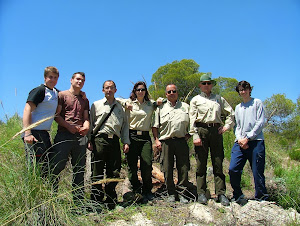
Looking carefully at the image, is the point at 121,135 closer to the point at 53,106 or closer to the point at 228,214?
the point at 53,106

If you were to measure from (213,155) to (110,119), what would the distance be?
6.32 ft

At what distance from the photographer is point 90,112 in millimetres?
4250

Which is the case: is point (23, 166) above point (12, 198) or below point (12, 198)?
above

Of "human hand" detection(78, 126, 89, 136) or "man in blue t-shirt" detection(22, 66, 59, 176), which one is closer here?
"man in blue t-shirt" detection(22, 66, 59, 176)

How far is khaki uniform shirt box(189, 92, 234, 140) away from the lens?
168 inches

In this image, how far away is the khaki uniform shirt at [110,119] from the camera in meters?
4.09

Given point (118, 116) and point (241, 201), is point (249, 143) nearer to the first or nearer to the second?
point (241, 201)

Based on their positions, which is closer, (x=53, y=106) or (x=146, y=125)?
(x=53, y=106)

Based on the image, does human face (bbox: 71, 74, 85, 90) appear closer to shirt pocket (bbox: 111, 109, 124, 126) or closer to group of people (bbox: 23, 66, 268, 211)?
group of people (bbox: 23, 66, 268, 211)

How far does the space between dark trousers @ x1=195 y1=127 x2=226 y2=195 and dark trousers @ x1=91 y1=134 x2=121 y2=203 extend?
146 cm

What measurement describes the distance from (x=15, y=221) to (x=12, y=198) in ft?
0.87

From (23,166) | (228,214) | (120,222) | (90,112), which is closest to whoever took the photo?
(23,166)

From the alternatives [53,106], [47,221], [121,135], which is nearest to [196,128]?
[121,135]

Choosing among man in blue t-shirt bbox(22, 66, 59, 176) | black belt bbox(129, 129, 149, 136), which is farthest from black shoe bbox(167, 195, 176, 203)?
man in blue t-shirt bbox(22, 66, 59, 176)
